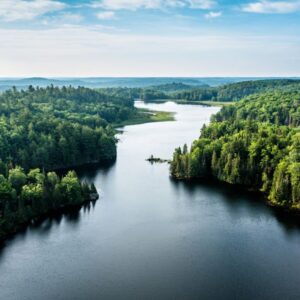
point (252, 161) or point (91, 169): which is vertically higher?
point (252, 161)

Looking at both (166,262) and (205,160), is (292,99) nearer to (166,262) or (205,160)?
(205,160)

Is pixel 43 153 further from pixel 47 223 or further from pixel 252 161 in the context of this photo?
pixel 252 161

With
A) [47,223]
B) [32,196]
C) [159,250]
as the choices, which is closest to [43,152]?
[32,196]

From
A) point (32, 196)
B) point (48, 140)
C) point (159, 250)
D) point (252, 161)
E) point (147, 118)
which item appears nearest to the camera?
point (159, 250)

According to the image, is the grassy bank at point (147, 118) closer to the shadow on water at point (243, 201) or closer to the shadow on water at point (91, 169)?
the shadow on water at point (91, 169)

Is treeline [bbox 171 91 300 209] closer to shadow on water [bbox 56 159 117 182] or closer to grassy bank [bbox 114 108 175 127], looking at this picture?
shadow on water [bbox 56 159 117 182]

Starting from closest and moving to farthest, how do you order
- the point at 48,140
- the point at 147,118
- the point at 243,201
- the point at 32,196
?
the point at 32,196 → the point at 243,201 → the point at 48,140 → the point at 147,118

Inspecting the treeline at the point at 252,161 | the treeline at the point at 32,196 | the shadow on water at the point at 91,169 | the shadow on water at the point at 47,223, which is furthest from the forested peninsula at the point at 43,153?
the treeline at the point at 252,161
